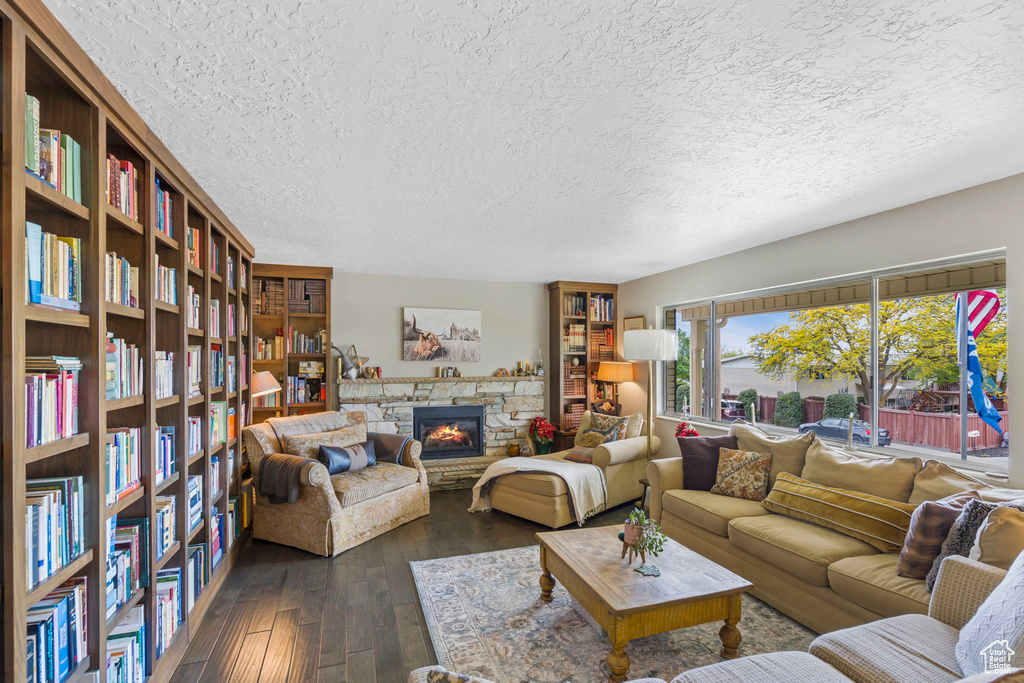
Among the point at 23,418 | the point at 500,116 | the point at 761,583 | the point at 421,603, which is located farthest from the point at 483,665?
the point at 500,116

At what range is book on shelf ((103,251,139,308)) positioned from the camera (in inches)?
72.2

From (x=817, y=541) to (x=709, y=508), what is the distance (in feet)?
2.42

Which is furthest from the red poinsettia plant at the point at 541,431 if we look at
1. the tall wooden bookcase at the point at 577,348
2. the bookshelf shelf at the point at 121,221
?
the bookshelf shelf at the point at 121,221

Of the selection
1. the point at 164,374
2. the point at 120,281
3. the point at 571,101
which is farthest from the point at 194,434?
the point at 571,101

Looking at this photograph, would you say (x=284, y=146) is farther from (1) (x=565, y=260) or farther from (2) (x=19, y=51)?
(1) (x=565, y=260)

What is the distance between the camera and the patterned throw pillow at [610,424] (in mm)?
4957

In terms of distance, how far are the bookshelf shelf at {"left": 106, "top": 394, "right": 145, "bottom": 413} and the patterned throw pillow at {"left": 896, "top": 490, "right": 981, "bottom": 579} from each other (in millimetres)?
3392

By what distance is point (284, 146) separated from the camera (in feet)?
7.45

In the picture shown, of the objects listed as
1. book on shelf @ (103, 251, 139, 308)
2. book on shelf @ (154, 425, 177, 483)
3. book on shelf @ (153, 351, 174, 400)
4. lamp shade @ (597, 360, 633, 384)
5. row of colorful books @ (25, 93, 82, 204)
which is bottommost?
book on shelf @ (154, 425, 177, 483)

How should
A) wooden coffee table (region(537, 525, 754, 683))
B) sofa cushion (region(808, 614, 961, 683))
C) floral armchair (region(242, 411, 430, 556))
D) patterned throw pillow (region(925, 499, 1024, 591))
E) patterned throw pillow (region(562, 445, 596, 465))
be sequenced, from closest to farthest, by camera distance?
sofa cushion (region(808, 614, 961, 683))
patterned throw pillow (region(925, 499, 1024, 591))
wooden coffee table (region(537, 525, 754, 683))
floral armchair (region(242, 411, 430, 556))
patterned throw pillow (region(562, 445, 596, 465))

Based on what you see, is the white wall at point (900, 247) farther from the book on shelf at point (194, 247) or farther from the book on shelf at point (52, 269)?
the book on shelf at point (52, 269)

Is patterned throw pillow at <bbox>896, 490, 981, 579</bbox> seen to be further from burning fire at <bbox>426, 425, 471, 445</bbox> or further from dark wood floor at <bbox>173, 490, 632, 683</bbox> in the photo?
burning fire at <bbox>426, 425, 471, 445</bbox>

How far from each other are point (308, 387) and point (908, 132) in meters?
5.30

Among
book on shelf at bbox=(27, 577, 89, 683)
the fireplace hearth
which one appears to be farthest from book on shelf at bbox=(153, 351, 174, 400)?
the fireplace hearth
